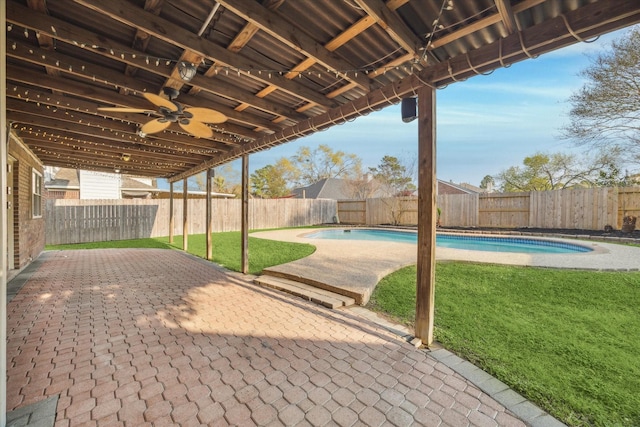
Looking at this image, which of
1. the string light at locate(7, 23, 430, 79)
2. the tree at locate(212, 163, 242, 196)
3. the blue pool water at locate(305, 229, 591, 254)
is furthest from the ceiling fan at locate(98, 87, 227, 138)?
the tree at locate(212, 163, 242, 196)

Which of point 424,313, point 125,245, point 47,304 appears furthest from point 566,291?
point 125,245

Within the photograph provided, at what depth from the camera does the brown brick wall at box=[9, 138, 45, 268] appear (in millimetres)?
5406

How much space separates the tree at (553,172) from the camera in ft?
56.1

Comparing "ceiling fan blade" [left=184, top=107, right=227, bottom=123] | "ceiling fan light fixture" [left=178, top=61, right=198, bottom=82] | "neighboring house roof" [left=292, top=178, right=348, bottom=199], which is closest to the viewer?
"ceiling fan light fixture" [left=178, top=61, right=198, bottom=82]

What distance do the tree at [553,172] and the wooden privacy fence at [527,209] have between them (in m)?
7.19

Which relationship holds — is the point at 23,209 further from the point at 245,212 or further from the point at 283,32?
the point at 283,32

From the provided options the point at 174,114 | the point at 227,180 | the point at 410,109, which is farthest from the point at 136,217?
the point at 227,180

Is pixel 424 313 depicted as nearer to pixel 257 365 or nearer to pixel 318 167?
pixel 257 365

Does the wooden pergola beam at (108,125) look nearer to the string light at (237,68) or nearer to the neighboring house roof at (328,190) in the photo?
the string light at (237,68)

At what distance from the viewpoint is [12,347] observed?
8.78ft

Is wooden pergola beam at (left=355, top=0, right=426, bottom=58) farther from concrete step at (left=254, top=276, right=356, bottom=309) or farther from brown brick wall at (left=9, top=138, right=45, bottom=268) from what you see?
brown brick wall at (left=9, top=138, right=45, bottom=268)

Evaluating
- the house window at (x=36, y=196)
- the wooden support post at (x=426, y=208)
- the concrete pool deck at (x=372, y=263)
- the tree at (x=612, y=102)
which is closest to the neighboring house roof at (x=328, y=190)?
the tree at (x=612, y=102)

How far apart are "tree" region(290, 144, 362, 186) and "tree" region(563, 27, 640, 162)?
21011mm

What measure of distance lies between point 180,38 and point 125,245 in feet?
33.3
